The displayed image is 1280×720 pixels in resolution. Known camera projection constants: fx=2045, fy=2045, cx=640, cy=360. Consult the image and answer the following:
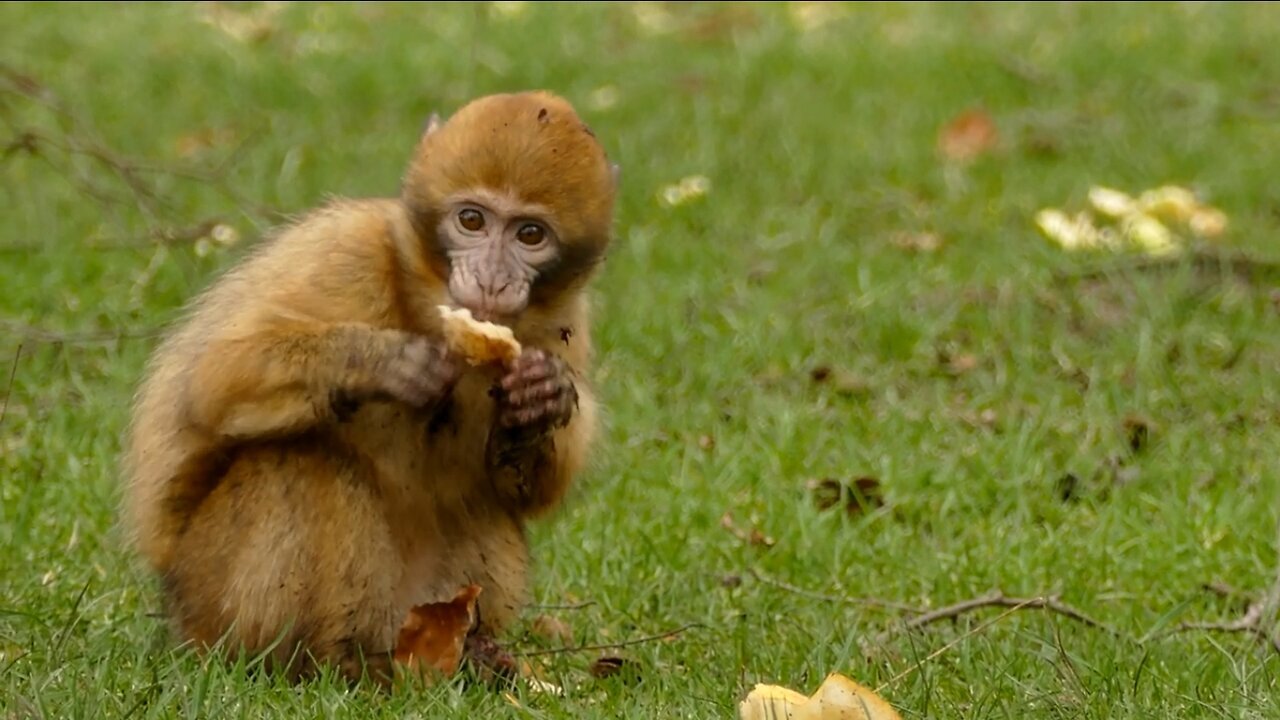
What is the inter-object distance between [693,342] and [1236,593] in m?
2.68

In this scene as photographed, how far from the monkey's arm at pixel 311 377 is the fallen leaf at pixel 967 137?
19.5 ft

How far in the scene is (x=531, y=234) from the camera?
4.45 m

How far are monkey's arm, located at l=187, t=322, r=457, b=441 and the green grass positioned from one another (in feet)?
1.78

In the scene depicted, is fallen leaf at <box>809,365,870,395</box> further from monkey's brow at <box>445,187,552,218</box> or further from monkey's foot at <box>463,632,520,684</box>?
monkey's brow at <box>445,187,552,218</box>

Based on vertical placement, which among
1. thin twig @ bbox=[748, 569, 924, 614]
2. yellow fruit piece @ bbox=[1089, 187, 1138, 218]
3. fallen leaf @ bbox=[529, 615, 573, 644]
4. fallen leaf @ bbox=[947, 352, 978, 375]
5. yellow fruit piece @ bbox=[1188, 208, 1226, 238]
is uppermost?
fallen leaf @ bbox=[529, 615, 573, 644]

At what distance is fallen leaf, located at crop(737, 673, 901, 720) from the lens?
3.68m

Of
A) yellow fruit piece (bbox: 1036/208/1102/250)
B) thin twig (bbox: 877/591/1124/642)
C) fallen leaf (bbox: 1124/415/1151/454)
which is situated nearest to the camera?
thin twig (bbox: 877/591/1124/642)

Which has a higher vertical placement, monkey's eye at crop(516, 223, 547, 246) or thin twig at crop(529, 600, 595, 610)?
monkey's eye at crop(516, 223, 547, 246)

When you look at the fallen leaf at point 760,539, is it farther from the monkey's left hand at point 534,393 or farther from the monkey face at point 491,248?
the monkey face at point 491,248

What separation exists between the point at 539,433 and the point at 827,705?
1.14 metres

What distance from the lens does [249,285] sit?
4.62 meters

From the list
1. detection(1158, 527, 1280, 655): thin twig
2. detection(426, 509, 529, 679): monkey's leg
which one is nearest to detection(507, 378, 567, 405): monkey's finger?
detection(426, 509, 529, 679): monkey's leg

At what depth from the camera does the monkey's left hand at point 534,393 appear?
4445mm

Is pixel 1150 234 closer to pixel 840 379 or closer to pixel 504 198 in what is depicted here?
pixel 840 379
